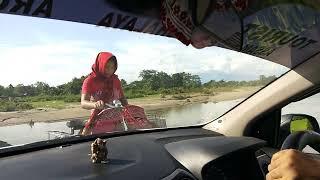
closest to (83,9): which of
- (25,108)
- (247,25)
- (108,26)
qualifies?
(108,26)

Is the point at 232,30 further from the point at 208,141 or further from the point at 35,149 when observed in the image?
the point at 35,149

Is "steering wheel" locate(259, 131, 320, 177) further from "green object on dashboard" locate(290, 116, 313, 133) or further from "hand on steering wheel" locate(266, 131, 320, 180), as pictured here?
"hand on steering wheel" locate(266, 131, 320, 180)

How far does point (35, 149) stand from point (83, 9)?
78cm

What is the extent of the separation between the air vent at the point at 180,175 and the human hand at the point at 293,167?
4.13 ft

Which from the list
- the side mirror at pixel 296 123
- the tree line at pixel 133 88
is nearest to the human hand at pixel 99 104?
the tree line at pixel 133 88

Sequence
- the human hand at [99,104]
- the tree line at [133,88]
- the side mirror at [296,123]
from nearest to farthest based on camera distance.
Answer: the tree line at [133,88] → the human hand at [99,104] → the side mirror at [296,123]

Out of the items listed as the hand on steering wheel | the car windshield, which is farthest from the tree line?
the hand on steering wheel

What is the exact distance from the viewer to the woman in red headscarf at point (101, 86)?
2.32 m

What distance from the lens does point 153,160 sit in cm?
252

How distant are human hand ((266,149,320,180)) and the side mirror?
205 centimetres

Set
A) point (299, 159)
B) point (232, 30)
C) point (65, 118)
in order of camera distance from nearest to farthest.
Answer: point (299, 159) < point (65, 118) < point (232, 30)

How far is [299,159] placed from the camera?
3.65 ft

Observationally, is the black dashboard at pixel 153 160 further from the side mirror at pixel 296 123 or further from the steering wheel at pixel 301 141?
the steering wheel at pixel 301 141

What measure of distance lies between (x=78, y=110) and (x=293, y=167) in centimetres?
136
